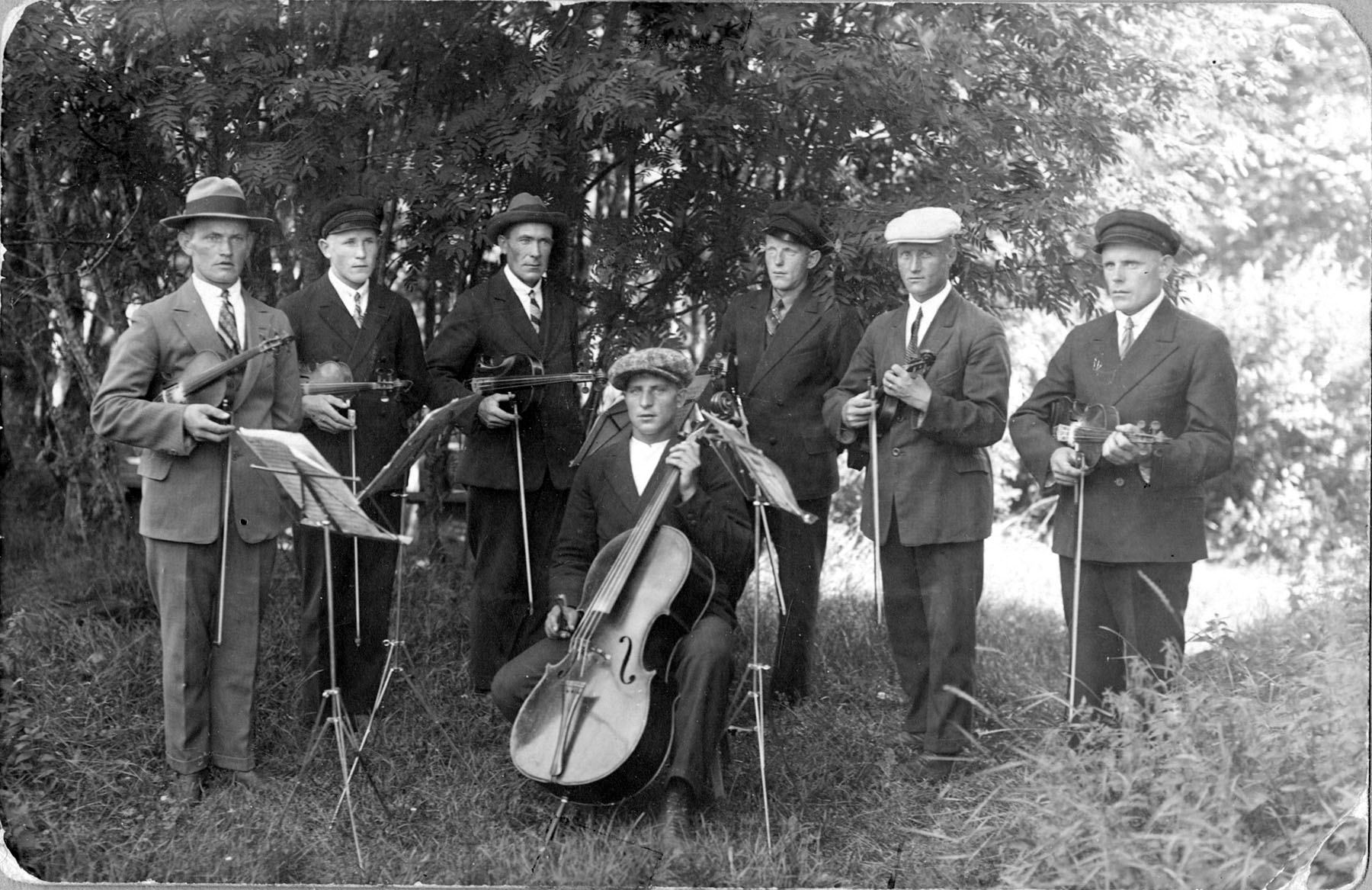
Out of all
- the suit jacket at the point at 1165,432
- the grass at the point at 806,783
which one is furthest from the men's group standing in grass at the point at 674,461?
the grass at the point at 806,783

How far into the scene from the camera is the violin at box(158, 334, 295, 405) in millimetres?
5363

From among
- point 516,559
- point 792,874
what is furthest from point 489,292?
point 792,874

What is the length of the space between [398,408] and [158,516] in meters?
1.16

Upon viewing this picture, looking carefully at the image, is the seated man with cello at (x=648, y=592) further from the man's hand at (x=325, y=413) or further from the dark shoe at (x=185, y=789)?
the dark shoe at (x=185, y=789)

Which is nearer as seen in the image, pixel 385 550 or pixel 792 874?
pixel 792 874

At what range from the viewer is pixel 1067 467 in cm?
545

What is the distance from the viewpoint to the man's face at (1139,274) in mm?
5504

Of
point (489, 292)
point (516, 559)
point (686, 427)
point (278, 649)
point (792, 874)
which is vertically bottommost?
point (792, 874)

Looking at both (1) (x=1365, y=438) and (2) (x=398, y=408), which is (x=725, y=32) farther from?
(1) (x=1365, y=438)

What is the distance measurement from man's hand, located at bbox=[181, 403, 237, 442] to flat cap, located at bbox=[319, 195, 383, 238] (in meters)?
1.12

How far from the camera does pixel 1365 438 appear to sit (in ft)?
17.4

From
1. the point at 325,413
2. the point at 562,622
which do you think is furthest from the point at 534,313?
the point at 562,622

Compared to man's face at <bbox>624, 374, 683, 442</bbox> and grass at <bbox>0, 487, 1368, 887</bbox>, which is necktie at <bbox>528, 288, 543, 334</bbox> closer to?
man's face at <bbox>624, 374, 683, 442</bbox>

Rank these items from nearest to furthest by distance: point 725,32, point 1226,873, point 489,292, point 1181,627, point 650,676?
point 1226,873, point 650,676, point 1181,627, point 725,32, point 489,292
